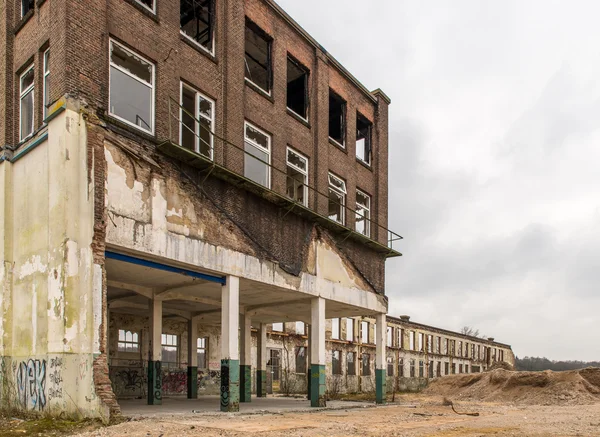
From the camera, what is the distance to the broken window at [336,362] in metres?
40.9

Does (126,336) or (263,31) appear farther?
(126,336)

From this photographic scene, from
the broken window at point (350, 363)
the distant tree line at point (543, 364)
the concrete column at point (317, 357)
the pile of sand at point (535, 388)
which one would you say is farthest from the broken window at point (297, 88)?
the distant tree line at point (543, 364)

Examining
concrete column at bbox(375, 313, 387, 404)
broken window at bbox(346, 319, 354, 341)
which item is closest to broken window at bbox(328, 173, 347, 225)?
concrete column at bbox(375, 313, 387, 404)

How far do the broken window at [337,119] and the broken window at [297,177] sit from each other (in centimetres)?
338

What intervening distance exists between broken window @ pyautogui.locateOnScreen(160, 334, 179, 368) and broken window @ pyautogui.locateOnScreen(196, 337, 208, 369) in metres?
2.03

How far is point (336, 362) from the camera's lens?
136ft

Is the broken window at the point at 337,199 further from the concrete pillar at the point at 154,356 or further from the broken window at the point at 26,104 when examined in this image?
the broken window at the point at 26,104

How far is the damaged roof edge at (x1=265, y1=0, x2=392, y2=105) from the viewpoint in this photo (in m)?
21.4

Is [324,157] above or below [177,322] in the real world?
above

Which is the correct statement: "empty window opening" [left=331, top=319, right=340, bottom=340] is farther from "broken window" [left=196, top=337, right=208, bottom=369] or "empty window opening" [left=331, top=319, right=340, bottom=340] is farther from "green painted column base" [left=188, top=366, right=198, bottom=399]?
"green painted column base" [left=188, top=366, right=198, bottom=399]

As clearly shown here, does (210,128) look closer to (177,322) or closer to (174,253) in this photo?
(174,253)

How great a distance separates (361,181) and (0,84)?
598 inches

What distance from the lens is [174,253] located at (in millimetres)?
15539

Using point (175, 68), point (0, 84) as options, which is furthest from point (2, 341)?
point (175, 68)
